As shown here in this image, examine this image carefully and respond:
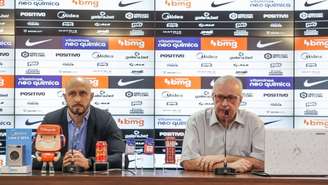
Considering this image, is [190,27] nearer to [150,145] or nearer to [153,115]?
[153,115]

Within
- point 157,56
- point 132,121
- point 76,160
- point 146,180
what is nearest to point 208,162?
point 146,180

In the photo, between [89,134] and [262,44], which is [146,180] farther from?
[262,44]

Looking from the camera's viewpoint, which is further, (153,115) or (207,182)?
(153,115)

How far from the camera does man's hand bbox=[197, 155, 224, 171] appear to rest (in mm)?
3521

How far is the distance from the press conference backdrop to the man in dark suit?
1.23m

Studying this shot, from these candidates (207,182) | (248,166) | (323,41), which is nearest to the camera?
(207,182)

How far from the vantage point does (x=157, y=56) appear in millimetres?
5363

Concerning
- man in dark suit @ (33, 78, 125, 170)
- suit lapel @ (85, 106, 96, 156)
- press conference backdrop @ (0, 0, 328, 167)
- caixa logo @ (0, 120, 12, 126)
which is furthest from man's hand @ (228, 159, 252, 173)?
caixa logo @ (0, 120, 12, 126)

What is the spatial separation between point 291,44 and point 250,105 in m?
0.73

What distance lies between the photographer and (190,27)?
534cm

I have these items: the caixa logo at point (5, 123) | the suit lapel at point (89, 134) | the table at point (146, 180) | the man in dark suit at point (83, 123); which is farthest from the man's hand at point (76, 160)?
the caixa logo at point (5, 123)

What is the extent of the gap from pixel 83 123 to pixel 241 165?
1.30 meters

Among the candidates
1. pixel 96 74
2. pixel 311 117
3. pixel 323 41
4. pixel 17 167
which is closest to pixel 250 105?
pixel 311 117

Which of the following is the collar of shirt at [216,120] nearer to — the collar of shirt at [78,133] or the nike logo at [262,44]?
the collar of shirt at [78,133]
